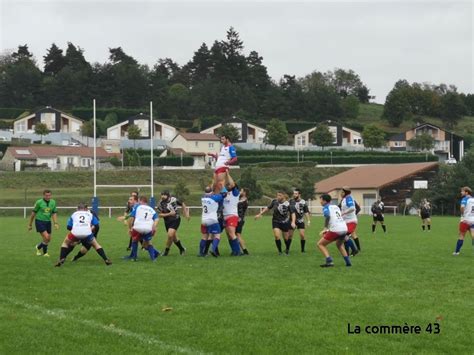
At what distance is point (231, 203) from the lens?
20.1 metres

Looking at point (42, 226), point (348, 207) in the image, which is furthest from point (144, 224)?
point (348, 207)

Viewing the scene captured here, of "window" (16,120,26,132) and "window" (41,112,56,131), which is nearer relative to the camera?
"window" (41,112,56,131)

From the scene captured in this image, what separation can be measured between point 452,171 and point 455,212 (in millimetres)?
3735

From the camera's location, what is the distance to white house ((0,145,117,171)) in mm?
97062

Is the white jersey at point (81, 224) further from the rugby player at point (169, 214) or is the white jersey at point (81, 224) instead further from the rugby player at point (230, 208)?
the rugby player at point (230, 208)

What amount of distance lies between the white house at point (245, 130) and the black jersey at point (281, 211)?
109 meters

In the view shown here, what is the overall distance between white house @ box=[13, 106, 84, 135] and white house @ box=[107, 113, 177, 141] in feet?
19.1

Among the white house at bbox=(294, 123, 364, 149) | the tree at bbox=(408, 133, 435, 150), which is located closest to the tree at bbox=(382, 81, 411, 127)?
the white house at bbox=(294, 123, 364, 149)

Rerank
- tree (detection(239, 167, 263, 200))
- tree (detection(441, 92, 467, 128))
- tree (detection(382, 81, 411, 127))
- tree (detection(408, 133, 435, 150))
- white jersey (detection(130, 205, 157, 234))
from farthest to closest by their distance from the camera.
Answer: tree (detection(441, 92, 467, 128))
tree (detection(382, 81, 411, 127))
tree (detection(408, 133, 435, 150))
tree (detection(239, 167, 263, 200))
white jersey (detection(130, 205, 157, 234))

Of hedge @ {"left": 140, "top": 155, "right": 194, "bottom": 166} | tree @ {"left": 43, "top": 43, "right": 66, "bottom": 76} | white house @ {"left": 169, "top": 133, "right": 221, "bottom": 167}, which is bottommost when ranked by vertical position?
hedge @ {"left": 140, "top": 155, "right": 194, "bottom": 166}

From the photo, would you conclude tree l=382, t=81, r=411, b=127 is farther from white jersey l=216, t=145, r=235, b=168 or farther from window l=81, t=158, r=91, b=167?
white jersey l=216, t=145, r=235, b=168

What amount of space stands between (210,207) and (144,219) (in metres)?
1.79

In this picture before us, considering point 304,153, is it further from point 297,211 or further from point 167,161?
point 297,211

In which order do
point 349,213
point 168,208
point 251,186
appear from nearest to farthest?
point 349,213 < point 168,208 < point 251,186
